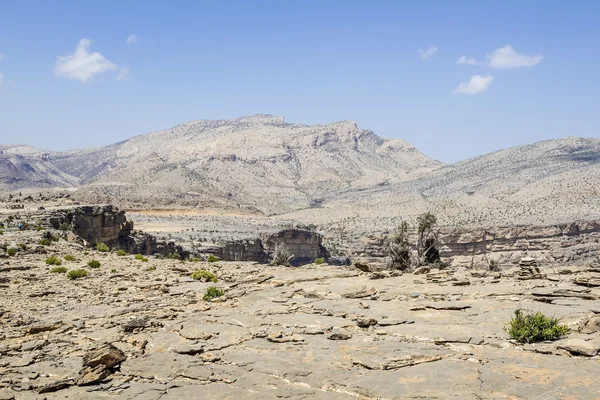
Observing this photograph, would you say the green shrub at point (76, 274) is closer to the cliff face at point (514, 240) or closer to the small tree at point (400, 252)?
the small tree at point (400, 252)

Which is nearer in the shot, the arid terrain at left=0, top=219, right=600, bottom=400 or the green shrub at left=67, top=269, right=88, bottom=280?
the arid terrain at left=0, top=219, right=600, bottom=400

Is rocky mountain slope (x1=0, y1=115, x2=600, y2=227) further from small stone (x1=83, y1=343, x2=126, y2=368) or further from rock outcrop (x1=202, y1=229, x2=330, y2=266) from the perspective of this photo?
small stone (x1=83, y1=343, x2=126, y2=368)

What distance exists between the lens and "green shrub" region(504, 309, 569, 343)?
1037cm

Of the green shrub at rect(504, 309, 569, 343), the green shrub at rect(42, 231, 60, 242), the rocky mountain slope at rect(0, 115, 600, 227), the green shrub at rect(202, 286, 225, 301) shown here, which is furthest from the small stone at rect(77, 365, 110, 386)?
the rocky mountain slope at rect(0, 115, 600, 227)

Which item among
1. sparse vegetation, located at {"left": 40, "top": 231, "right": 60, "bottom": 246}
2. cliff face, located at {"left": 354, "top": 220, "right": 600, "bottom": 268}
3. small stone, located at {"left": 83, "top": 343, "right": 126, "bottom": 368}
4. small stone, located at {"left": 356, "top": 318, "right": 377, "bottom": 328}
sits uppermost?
sparse vegetation, located at {"left": 40, "top": 231, "right": 60, "bottom": 246}

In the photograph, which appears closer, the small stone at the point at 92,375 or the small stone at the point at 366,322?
the small stone at the point at 92,375

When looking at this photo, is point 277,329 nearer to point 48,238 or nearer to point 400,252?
point 400,252

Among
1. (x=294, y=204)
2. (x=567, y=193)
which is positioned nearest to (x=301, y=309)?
(x=567, y=193)

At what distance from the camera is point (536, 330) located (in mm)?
10328

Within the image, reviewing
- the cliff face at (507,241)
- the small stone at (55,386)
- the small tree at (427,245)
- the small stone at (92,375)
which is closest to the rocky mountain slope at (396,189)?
the cliff face at (507,241)

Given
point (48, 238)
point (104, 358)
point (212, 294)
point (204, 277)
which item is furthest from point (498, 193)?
point (104, 358)

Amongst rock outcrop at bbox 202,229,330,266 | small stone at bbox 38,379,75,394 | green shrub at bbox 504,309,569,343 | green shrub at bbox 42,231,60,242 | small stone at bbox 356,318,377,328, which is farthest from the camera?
rock outcrop at bbox 202,229,330,266

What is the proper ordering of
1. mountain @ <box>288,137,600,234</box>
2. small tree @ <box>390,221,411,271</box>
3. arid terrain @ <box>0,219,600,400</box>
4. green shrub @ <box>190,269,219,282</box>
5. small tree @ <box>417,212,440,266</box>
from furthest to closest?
mountain @ <box>288,137,600,234</box> → small tree @ <box>417,212,440,266</box> → small tree @ <box>390,221,411,271</box> → green shrub @ <box>190,269,219,282</box> → arid terrain @ <box>0,219,600,400</box>

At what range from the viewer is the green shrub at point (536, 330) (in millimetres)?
10367
